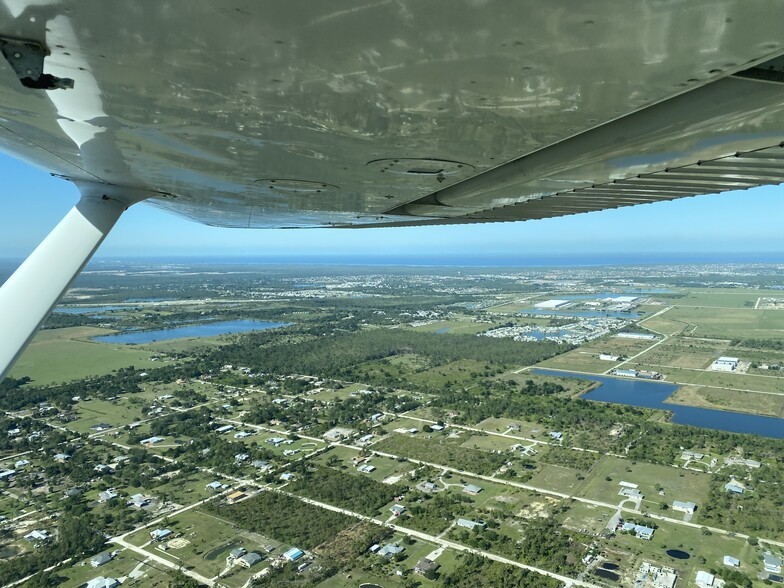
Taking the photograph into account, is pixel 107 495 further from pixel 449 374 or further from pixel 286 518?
pixel 449 374

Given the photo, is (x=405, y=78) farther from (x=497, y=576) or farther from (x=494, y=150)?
(x=497, y=576)

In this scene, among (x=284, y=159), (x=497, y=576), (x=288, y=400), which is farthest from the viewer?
(x=288, y=400)

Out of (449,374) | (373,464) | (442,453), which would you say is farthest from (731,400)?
(373,464)

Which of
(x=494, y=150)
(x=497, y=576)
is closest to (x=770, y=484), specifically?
(x=497, y=576)

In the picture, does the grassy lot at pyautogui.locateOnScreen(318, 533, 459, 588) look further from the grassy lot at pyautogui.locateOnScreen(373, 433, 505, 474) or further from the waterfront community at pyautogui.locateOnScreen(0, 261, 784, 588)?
the grassy lot at pyautogui.locateOnScreen(373, 433, 505, 474)

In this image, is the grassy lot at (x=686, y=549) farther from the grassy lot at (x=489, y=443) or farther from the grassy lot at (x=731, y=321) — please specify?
the grassy lot at (x=731, y=321)
